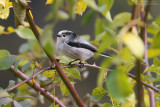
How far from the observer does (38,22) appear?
4.92m

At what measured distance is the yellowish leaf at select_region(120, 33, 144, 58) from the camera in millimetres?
463

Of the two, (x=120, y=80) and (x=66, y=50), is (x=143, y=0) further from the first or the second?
(x=66, y=50)

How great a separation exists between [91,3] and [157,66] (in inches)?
22.1

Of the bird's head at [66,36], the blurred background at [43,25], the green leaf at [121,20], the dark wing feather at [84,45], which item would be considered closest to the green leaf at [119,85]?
the green leaf at [121,20]

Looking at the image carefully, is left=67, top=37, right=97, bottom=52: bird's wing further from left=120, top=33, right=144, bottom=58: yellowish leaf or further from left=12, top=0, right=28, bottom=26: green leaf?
left=120, top=33, right=144, bottom=58: yellowish leaf

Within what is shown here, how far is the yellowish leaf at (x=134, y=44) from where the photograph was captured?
Answer: 463 millimetres

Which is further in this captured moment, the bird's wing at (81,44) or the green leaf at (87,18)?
the bird's wing at (81,44)

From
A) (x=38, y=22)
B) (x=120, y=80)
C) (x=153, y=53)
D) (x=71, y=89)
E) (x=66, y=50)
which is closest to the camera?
(x=120, y=80)

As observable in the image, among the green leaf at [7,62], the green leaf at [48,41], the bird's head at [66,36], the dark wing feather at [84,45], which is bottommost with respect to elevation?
the dark wing feather at [84,45]

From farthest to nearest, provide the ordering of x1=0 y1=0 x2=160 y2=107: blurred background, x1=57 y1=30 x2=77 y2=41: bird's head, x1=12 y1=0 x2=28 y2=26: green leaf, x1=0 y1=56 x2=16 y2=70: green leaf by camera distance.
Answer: x1=0 y1=0 x2=160 y2=107: blurred background
x1=57 y1=30 x2=77 y2=41: bird's head
x1=0 y1=56 x2=16 y2=70: green leaf
x1=12 y1=0 x2=28 y2=26: green leaf

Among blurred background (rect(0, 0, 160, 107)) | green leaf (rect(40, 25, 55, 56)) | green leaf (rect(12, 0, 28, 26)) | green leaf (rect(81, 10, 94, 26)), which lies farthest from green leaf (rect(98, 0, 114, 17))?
blurred background (rect(0, 0, 160, 107))

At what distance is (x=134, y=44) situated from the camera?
47cm

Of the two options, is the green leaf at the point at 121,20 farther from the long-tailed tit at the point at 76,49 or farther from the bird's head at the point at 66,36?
the bird's head at the point at 66,36

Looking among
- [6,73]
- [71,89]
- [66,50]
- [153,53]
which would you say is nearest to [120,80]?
[153,53]
